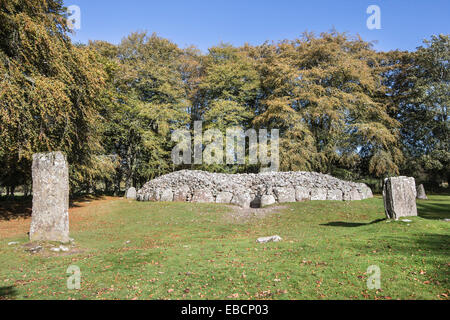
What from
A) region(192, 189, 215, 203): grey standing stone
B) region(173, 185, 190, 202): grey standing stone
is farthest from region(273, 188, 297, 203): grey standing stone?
region(173, 185, 190, 202): grey standing stone

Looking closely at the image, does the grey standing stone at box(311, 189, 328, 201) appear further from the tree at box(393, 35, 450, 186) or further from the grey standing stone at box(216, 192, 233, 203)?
the tree at box(393, 35, 450, 186)

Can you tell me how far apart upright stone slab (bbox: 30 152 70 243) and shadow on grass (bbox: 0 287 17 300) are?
454cm

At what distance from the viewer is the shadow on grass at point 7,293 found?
561 centimetres

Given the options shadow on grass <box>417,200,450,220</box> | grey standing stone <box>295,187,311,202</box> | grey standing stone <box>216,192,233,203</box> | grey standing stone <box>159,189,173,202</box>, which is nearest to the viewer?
shadow on grass <box>417,200,450,220</box>

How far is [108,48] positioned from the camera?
33250 mm

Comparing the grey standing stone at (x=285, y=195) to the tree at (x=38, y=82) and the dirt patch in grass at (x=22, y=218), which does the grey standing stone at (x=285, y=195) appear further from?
the tree at (x=38, y=82)

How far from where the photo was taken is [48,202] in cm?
1044

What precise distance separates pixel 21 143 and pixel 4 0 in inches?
288

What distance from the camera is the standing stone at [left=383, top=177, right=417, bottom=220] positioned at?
11.3 metres

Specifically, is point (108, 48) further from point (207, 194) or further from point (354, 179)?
point (354, 179)

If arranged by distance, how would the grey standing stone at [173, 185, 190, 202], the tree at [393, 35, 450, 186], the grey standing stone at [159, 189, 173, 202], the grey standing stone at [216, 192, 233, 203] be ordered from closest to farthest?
the grey standing stone at [216, 192, 233, 203]
the grey standing stone at [173, 185, 190, 202]
the grey standing stone at [159, 189, 173, 202]
the tree at [393, 35, 450, 186]

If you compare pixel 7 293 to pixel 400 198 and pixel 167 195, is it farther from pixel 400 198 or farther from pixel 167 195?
pixel 167 195

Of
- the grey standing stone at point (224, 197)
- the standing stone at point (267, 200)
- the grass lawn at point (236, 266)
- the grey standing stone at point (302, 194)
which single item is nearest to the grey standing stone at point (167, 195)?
the grey standing stone at point (224, 197)

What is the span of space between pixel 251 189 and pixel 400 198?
13.3 m
